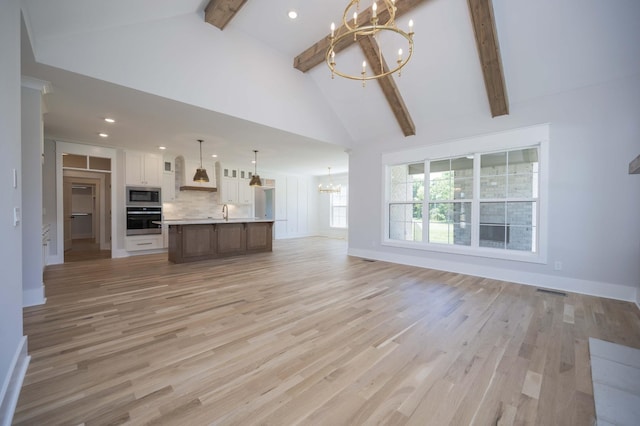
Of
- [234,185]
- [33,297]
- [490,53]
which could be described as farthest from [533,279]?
[234,185]

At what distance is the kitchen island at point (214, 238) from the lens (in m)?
5.62

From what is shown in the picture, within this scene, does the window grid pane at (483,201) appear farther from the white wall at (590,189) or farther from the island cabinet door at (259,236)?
the island cabinet door at (259,236)

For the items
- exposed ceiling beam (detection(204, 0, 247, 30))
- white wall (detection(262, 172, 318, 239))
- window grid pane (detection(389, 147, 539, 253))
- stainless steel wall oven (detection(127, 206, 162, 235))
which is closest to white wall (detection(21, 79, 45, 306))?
exposed ceiling beam (detection(204, 0, 247, 30))

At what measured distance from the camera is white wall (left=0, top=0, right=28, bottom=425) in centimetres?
146

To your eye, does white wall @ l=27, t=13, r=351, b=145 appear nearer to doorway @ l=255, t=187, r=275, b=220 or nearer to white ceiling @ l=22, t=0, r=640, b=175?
white ceiling @ l=22, t=0, r=640, b=175

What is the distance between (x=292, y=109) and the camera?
16.4 feet

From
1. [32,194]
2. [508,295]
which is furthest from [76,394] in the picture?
[508,295]

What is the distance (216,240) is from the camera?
20.1 feet

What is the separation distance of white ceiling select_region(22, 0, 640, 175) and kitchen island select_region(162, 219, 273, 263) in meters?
1.92

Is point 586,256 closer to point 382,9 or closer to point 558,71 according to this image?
point 558,71

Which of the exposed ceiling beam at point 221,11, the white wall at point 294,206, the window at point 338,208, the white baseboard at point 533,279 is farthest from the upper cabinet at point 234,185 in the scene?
the white baseboard at point 533,279

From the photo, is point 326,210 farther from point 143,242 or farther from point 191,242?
point 143,242

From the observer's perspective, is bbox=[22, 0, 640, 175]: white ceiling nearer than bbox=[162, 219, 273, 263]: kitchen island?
Yes

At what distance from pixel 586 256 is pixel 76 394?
5524mm
